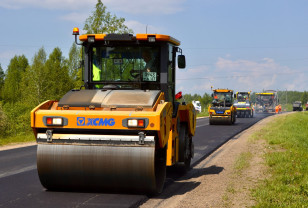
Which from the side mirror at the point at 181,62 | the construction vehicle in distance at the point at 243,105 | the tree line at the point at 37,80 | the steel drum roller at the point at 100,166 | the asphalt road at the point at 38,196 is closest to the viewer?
the asphalt road at the point at 38,196

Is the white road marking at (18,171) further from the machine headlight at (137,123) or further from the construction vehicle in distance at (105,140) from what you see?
the machine headlight at (137,123)

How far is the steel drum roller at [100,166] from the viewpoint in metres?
6.71

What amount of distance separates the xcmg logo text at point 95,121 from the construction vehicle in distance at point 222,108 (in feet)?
78.4

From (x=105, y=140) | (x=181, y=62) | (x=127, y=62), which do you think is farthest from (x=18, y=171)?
(x=181, y=62)

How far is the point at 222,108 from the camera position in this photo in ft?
101

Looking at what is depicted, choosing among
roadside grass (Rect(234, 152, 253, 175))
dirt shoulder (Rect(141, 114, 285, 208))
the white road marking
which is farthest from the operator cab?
roadside grass (Rect(234, 152, 253, 175))

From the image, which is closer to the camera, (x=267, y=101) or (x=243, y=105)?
(x=243, y=105)

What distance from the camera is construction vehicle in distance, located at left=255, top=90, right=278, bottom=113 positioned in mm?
57844

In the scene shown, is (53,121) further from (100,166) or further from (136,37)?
(136,37)

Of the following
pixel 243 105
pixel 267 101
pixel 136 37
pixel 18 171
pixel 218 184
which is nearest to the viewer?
pixel 136 37

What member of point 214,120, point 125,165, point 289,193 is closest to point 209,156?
point 289,193

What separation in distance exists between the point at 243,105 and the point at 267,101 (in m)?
15.4

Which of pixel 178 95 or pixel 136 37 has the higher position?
pixel 136 37

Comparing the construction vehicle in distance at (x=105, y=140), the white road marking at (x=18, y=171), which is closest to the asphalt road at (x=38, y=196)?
the white road marking at (x=18, y=171)
